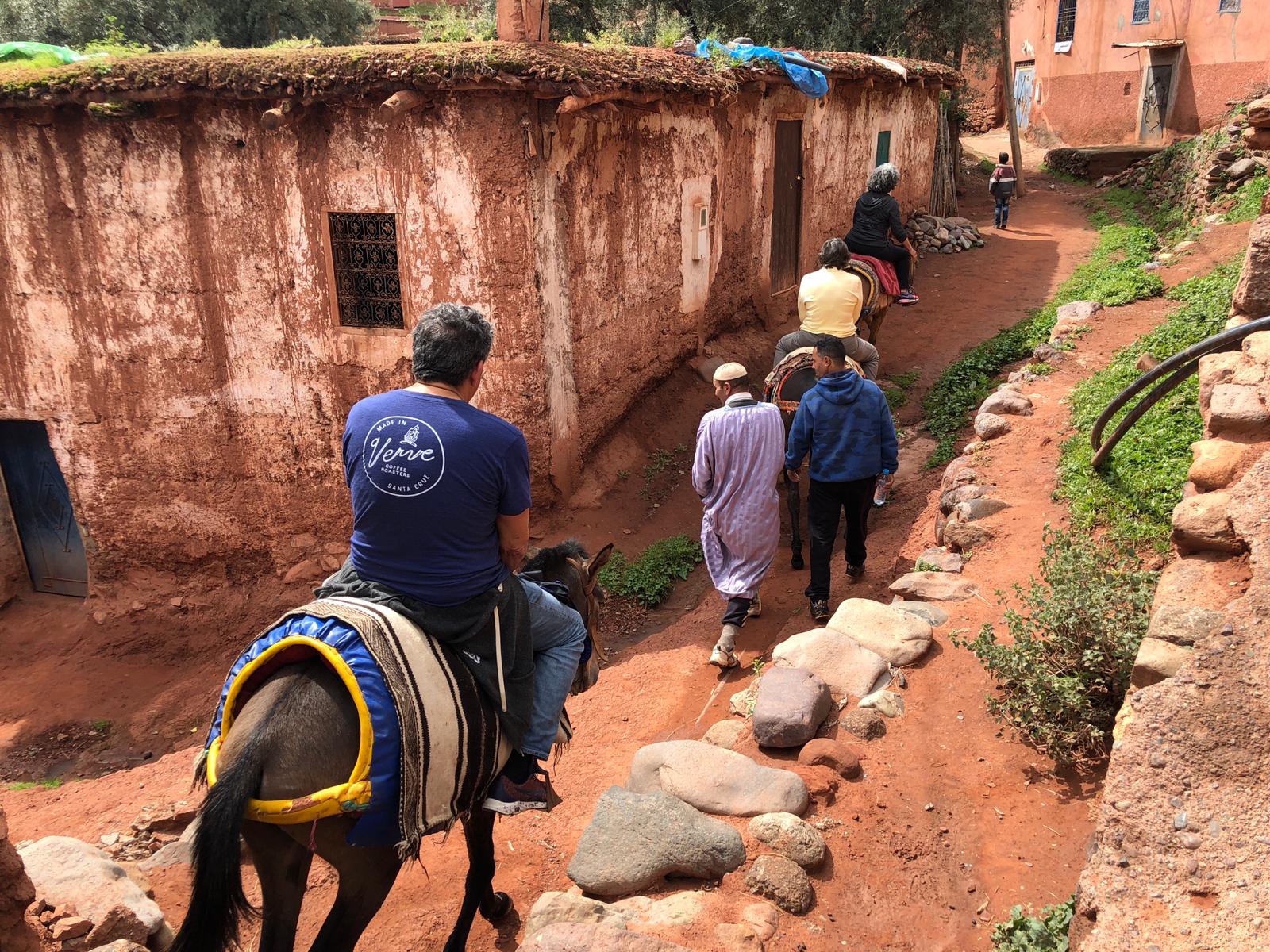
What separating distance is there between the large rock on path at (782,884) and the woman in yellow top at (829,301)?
17.0 feet

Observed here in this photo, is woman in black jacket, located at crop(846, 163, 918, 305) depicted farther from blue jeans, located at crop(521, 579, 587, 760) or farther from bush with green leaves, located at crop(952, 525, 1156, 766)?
blue jeans, located at crop(521, 579, 587, 760)

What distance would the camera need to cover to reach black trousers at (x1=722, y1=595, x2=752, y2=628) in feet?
21.7

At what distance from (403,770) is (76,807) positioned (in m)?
4.57

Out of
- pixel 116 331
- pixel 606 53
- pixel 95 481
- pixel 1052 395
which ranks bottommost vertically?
pixel 95 481

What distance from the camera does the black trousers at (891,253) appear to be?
11.0 meters

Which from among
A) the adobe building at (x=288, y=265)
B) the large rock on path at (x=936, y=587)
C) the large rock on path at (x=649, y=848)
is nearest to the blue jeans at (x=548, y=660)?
the large rock on path at (x=649, y=848)

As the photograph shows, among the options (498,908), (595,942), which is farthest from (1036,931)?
(498,908)

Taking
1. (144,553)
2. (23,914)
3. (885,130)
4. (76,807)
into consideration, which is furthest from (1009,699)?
(885,130)

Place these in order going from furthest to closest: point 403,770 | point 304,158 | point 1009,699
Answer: point 304,158 < point 1009,699 < point 403,770

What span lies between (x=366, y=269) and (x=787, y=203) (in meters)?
6.82

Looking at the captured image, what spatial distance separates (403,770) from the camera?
329 centimetres

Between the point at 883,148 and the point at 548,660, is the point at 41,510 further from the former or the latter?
the point at 883,148

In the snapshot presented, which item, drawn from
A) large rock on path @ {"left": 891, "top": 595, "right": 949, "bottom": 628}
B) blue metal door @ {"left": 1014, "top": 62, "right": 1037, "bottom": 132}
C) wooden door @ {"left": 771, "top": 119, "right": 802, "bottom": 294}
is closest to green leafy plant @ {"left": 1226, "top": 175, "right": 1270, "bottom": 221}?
wooden door @ {"left": 771, "top": 119, "right": 802, "bottom": 294}

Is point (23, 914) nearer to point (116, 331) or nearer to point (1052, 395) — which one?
point (116, 331)
